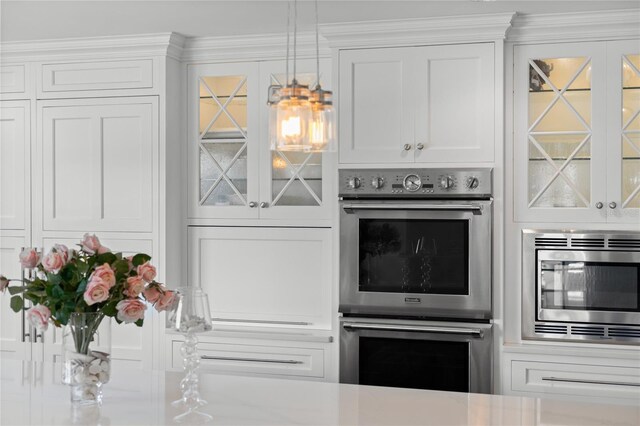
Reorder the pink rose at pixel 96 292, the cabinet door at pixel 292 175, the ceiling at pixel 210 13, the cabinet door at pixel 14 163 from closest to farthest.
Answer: the pink rose at pixel 96 292 < the ceiling at pixel 210 13 < the cabinet door at pixel 292 175 < the cabinet door at pixel 14 163

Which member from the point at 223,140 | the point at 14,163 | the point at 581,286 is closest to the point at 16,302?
the point at 223,140

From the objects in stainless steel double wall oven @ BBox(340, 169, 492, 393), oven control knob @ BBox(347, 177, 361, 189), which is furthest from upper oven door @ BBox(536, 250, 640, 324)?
oven control knob @ BBox(347, 177, 361, 189)

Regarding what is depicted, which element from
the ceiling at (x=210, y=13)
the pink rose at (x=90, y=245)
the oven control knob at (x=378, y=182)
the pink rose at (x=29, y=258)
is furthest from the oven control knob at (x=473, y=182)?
the pink rose at (x=29, y=258)

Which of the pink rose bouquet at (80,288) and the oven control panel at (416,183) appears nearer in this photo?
the pink rose bouquet at (80,288)

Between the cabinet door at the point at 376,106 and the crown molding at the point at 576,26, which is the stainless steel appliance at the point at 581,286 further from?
the crown molding at the point at 576,26

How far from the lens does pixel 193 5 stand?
10.7 ft

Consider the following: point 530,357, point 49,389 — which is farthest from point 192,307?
point 530,357

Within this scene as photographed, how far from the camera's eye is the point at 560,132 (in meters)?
3.41

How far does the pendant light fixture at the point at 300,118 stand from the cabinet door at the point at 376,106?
169 cm

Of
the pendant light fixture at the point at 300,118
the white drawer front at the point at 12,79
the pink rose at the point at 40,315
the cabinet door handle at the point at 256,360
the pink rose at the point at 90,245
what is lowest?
the cabinet door handle at the point at 256,360

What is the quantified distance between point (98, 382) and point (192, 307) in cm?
33

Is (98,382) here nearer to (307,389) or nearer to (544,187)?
(307,389)

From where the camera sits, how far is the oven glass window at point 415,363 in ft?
11.1

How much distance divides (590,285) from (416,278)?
2.68 feet
